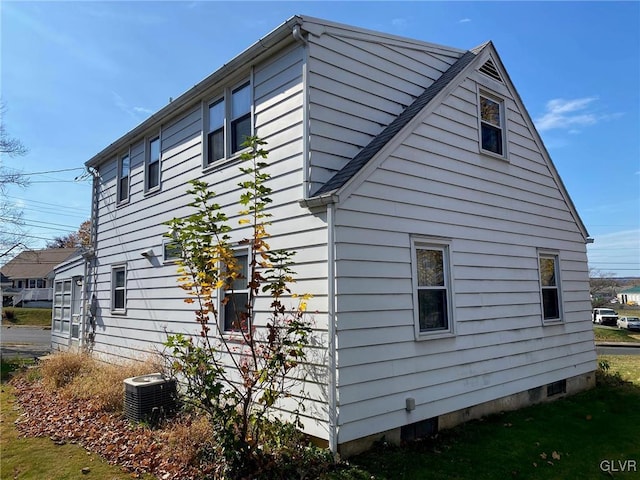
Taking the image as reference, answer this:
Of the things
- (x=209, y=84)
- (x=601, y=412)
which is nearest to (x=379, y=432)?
(x=601, y=412)

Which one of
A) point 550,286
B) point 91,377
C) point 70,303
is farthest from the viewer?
point 70,303

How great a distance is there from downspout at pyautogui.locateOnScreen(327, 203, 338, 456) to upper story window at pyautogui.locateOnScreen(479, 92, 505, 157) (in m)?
4.43

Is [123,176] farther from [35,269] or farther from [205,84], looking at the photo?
[35,269]

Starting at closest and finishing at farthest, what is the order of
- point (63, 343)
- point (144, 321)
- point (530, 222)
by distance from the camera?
point (530, 222) < point (144, 321) < point (63, 343)

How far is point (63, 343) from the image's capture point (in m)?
14.2

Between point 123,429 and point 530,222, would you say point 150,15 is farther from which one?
point 530,222

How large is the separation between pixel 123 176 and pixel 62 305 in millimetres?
6086

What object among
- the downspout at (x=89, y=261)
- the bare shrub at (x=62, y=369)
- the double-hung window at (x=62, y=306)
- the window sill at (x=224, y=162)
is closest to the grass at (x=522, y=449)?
the window sill at (x=224, y=162)

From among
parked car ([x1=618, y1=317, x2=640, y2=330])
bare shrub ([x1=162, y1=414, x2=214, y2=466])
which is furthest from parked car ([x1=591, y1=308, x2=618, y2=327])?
bare shrub ([x1=162, y1=414, x2=214, y2=466])

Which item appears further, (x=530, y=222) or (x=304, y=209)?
Answer: (x=530, y=222)

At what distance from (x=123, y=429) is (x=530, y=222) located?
8527mm

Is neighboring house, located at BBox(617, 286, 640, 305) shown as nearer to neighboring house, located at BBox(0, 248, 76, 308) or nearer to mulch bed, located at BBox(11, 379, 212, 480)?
neighboring house, located at BBox(0, 248, 76, 308)

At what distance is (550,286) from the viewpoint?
916cm

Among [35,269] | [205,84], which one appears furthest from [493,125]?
[35,269]
